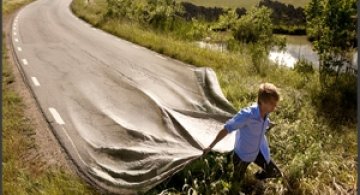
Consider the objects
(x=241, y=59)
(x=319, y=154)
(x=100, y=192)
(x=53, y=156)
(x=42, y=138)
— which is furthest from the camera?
(x=241, y=59)

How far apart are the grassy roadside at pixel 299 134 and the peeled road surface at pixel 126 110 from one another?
0.50m

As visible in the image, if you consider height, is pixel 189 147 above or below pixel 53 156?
above

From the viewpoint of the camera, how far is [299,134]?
6.81m

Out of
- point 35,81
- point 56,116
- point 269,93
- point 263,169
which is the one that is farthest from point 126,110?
point 269,93

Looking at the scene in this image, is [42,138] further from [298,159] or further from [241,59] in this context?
[241,59]

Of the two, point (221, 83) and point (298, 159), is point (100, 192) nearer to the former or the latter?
point (298, 159)

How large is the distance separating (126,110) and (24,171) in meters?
2.58

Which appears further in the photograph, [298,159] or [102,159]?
[102,159]

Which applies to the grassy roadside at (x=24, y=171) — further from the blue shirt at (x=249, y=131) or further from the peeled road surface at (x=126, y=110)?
the blue shirt at (x=249, y=131)

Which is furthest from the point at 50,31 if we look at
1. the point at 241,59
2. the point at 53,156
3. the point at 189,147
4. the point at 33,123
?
the point at 189,147

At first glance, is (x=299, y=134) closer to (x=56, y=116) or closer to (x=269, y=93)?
(x=269, y=93)

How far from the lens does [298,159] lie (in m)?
5.86

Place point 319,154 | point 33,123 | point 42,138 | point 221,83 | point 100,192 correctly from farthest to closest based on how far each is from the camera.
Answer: point 221,83 < point 33,123 < point 42,138 < point 319,154 < point 100,192

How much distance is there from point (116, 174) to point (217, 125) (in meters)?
2.19
